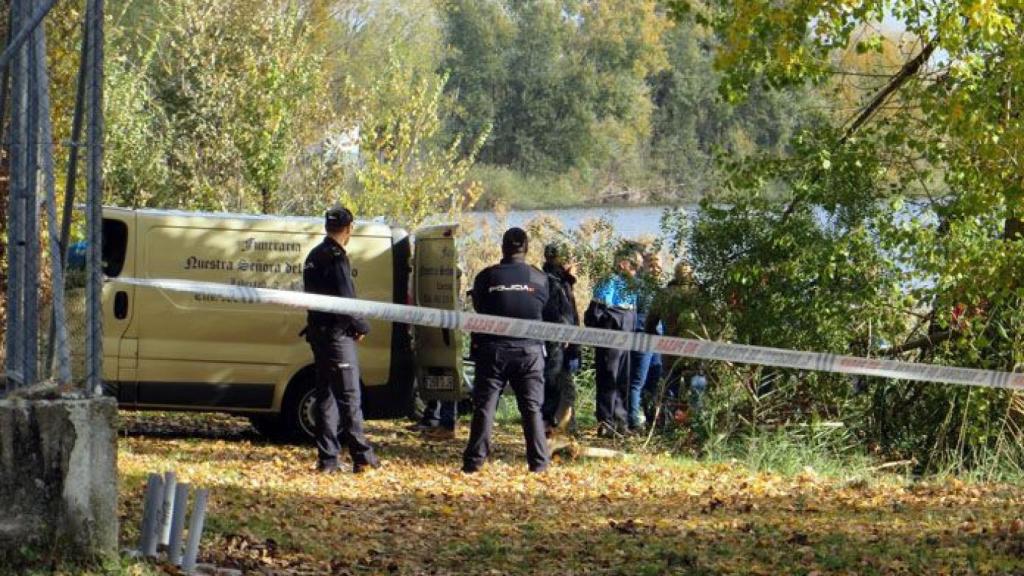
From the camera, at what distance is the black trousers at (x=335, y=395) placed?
11.3 metres

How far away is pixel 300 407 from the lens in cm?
1304

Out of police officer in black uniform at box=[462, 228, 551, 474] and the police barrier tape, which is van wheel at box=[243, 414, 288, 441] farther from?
the police barrier tape

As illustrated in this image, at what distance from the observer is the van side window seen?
1255 cm

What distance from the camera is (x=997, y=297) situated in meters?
13.2

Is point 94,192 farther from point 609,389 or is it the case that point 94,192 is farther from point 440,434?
point 609,389

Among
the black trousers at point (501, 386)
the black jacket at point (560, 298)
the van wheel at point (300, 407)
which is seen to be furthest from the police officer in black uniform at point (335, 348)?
the black jacket at point (560, 298)

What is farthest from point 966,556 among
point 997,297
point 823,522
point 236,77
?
point 236,77

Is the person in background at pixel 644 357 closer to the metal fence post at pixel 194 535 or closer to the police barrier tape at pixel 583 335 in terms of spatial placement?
the police barrier tape at pixel 583 335

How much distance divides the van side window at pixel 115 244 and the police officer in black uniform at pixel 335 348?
1.94 metres

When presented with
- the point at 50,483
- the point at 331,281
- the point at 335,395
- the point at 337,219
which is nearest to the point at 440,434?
the point at 335,395

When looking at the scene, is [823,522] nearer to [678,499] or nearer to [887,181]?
[678,499]

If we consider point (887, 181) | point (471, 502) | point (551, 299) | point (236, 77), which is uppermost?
point (236, 77)

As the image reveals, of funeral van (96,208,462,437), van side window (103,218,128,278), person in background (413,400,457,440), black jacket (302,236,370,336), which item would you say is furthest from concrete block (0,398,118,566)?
person in background (413,400,457,440)

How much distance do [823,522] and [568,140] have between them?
4186 cm
